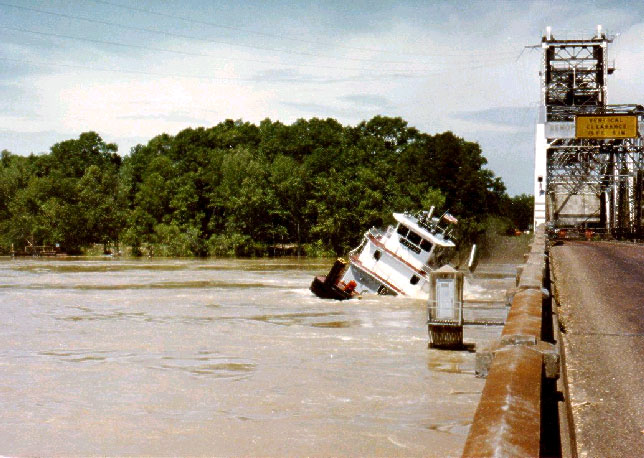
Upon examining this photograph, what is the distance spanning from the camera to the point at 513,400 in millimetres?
3576

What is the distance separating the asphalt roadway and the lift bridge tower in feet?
119

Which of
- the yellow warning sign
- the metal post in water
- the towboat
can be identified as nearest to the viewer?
the metal post in water

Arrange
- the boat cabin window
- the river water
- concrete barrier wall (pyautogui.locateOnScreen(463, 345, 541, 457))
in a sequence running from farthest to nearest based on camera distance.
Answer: the boat cabin window → the river water → concrete barrier wall (pyautogui.locateOnScreen(463, 345, 541, 457))

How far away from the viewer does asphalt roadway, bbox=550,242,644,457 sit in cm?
641

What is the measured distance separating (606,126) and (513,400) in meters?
59.4

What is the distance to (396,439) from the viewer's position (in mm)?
10938

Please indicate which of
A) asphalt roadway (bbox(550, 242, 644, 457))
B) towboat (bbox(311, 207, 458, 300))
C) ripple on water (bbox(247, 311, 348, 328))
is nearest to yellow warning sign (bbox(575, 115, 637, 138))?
towboat (bbox(311, 207, 458, 300))

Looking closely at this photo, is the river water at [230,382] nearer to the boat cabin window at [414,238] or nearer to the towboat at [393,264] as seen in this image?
the towboat at [393,264]

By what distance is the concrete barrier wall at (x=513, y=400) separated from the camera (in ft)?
10.0

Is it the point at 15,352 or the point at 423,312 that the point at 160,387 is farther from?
the point at 423,312

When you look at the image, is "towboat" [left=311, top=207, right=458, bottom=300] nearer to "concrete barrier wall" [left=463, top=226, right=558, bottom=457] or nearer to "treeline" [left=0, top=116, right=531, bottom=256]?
"concrete barrier wall" [left=463, top=226, right=558, bottom=457]

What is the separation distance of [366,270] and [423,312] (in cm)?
665

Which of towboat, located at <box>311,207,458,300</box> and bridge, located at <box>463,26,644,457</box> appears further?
towboat, located at <box>311,207,458,300</box>

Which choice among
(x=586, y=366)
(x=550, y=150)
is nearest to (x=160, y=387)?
(x=586, y=366)
